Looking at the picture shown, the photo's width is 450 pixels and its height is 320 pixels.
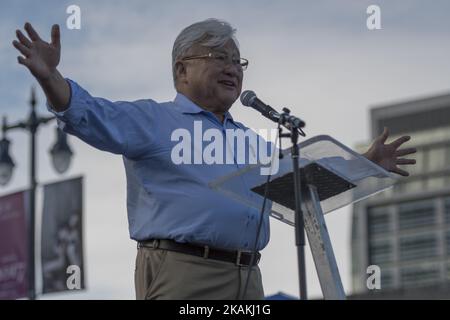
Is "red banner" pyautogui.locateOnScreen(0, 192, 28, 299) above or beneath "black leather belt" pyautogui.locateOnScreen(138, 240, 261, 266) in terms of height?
above

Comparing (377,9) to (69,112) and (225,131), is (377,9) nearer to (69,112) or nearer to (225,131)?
(225,131)

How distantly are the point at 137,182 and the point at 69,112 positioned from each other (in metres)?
0.55

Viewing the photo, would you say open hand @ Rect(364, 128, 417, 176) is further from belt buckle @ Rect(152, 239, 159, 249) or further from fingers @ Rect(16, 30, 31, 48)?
fingers @ Rect(16, 30, 31, 48)

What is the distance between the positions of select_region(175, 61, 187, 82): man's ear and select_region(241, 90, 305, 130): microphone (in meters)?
0.65

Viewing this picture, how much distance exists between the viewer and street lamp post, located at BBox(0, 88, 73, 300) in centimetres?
1620

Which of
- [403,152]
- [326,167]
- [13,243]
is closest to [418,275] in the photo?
[13,243]

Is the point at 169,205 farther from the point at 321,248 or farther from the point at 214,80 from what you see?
the point at 321,248

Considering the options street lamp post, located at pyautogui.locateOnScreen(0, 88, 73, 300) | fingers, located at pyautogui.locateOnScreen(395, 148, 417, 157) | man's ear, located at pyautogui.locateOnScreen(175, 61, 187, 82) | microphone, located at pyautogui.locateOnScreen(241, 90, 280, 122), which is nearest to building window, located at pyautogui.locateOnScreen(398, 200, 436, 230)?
street lamp post, located at pyautogui.locateOnScreen(0, 88, 73, 300)

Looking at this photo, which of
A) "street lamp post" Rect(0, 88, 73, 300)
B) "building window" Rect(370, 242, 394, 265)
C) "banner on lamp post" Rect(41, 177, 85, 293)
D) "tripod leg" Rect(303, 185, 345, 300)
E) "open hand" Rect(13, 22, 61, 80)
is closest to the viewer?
"tripod leg" Rect(303, 185, 345, 300)

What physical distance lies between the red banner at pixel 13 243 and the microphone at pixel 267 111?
1174 cm

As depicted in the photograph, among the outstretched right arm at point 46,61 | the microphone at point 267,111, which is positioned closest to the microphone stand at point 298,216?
the microphone at point 267,111

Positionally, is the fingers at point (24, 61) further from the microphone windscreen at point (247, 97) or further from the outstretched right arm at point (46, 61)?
the microphone windscreen at point (247, 97)
